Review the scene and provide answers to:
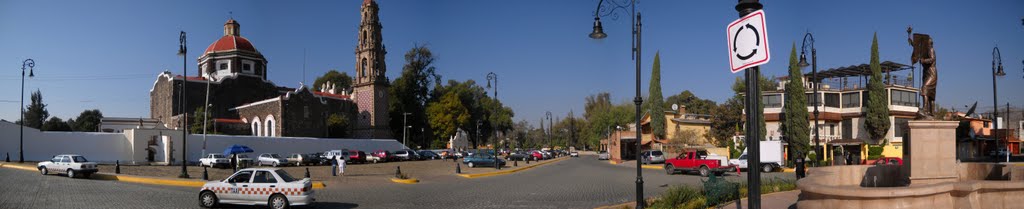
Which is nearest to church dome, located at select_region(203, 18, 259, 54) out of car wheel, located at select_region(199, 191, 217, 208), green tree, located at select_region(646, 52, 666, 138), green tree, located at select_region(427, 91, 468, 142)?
green tree, located at select_region(427, 91, 468, 142)

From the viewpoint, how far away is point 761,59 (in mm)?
5223

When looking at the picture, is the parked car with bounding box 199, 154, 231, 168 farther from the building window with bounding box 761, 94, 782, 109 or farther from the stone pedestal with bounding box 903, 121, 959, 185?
the building window with bounding box 761, 94, 782, 109

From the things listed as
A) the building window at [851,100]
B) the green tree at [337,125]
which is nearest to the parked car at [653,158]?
the building window at [851,100]

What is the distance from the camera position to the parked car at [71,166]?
29.1 m

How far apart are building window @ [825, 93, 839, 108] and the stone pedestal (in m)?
45.9

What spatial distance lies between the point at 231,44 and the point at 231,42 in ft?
1.21

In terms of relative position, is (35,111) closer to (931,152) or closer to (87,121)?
(87,121)

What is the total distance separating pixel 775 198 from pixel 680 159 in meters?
21.8

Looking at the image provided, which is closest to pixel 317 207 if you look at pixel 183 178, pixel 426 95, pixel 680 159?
pixel 183 178

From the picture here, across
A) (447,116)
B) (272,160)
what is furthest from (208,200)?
(447,116)

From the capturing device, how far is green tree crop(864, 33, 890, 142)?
48.0 meters

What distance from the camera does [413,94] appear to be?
93.4 m

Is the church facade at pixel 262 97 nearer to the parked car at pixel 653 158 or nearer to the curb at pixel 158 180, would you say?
the curb at pixel 158 180

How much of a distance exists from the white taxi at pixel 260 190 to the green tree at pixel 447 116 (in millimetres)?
70760
